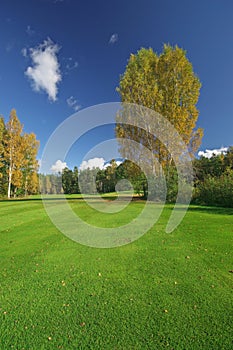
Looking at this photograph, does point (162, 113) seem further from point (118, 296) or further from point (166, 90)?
point (118, 296)

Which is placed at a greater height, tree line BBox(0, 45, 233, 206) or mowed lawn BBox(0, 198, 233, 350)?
tree line BBox(0, 45, 233, 206)

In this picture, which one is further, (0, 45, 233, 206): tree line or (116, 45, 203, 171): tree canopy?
(116, 45, 203, 171): tree canopy

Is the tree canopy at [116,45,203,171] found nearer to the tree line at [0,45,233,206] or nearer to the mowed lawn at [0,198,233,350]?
the tree line at [0,45,233,206]

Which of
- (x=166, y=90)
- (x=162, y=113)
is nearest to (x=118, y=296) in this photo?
(x=162, y=113)

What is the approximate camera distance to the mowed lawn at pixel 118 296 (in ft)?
6.57

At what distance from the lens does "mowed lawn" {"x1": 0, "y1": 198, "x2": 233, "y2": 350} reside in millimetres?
2004

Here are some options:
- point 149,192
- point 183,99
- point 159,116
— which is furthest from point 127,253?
point 183,99

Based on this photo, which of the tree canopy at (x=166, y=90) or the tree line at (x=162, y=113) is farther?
the tree canopy at (x=166, y=90)

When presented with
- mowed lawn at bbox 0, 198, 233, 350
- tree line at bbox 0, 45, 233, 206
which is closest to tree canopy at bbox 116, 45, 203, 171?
tree line at bbox 0, 45, 233, 206

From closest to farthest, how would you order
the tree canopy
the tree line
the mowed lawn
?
the mowed lawn
the tree line
the tree canopy

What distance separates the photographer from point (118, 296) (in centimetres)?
278

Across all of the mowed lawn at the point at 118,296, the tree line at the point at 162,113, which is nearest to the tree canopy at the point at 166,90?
the tree line at the point at 162,113

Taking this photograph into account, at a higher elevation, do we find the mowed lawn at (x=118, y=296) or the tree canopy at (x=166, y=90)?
the tree canopy at (x=166, y=90)

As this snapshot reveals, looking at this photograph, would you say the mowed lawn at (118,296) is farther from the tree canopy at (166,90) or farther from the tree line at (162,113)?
the tree canopy at (166,90)
